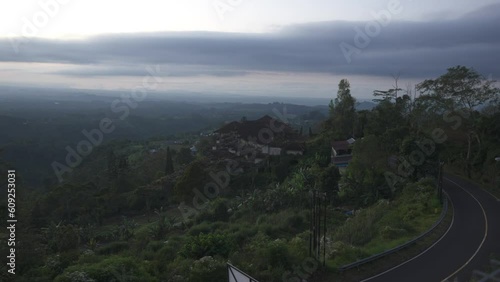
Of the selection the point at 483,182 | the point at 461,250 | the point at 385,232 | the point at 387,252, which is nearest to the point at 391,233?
the point at 385,232

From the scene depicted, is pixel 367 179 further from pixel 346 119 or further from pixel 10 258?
pixel 10 258

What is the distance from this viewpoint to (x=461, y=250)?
1340cm

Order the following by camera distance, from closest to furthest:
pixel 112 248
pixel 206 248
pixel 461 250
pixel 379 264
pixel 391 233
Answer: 1. pixel 379 264
2. pixel 206 248
3. pixel 461 250
4. pixel 391 233
5. pixel 112 248

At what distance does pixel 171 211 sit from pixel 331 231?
1576cm

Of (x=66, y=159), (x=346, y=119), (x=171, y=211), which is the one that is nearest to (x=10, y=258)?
(x=171, y=211)

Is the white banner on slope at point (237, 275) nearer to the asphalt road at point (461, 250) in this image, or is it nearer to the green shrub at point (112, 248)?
the asphalt road at point (461, 250)

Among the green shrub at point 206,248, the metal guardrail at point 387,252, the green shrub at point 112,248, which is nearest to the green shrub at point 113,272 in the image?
the green shrub at point 206,248

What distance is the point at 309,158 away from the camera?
34219mm

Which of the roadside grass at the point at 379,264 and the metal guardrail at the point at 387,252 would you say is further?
the metal guardrail at the point at 387,252

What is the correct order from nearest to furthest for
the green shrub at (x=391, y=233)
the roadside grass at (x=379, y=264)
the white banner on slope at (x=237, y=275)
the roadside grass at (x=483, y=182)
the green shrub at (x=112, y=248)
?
the white banner on slope at (x=237, y=275) → the roadside grass at (x=379, y=264) → the green shrub at (x=391, y=233) → the green shrub at (x=112, y=248) → the roadside grass at (x=483, y=182)

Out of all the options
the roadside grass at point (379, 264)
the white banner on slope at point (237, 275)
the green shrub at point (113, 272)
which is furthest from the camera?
the roadside grass at point (379, 264)

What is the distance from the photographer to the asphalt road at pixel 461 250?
446 inches

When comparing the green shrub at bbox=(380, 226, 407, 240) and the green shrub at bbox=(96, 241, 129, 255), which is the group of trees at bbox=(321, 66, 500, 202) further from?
the green shrub at bbox=(96, 241, 129, 255)

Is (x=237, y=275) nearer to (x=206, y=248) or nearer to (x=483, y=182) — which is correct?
(x=206, y=248)
